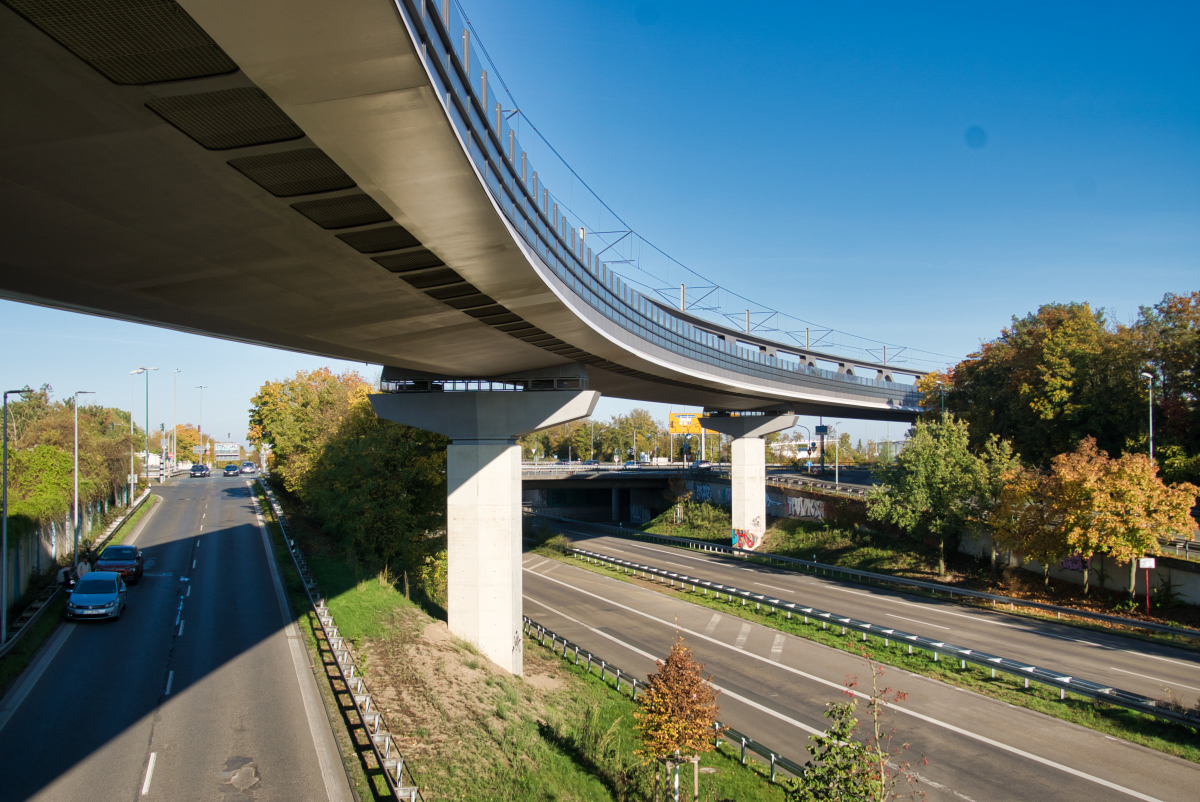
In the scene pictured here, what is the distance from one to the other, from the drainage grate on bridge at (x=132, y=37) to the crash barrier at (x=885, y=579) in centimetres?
3147

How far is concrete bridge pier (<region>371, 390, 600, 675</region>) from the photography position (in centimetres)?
2402

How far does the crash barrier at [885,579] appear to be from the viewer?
25.6m

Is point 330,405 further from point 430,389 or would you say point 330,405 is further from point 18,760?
point 18,760

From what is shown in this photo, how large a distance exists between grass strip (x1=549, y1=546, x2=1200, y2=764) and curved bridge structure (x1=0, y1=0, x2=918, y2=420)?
1595 centimetres

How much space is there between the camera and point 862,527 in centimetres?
4616

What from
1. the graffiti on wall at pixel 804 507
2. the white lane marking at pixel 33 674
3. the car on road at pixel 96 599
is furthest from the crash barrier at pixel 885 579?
the white lane marking at pixel 33 674

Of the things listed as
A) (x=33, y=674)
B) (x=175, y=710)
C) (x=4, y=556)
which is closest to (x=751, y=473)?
(x=175, y=710)

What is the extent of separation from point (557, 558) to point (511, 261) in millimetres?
37434

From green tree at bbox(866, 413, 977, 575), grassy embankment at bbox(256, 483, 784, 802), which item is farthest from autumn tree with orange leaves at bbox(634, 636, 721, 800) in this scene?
green tree at bbox(866, 413, 977, 575)

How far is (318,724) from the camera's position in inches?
545

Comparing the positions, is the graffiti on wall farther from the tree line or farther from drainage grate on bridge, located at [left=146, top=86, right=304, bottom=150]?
drainage grate on bridge, located at [left=146, top=86, right=304, bottom=150]

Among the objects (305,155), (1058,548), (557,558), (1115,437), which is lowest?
(557,558)

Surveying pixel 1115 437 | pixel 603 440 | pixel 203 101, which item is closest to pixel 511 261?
pixel 203 101

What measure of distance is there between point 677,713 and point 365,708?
6.61 m
